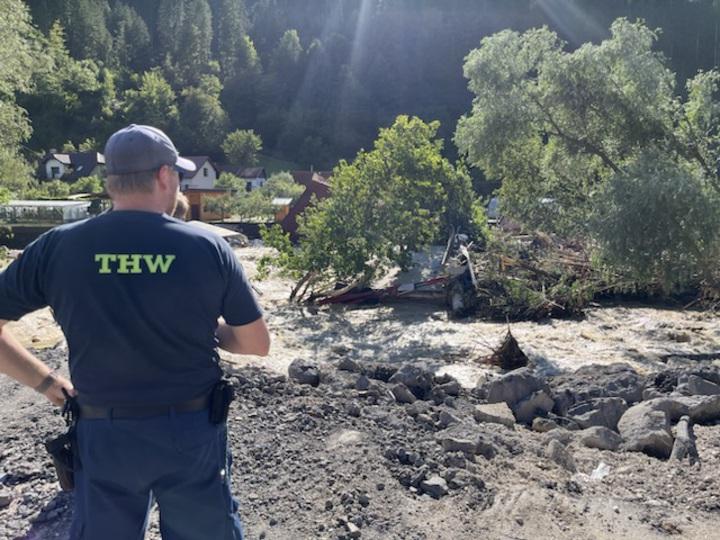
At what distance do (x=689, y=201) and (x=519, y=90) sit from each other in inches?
185

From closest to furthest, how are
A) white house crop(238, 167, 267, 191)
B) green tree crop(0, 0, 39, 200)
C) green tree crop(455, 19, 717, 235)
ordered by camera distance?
green tree crop(455, 19, 717, 235)
green tree crop(0, 0, 39, 200)
white house crop(238, 167, 267, 191)

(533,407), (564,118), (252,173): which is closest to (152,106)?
(252,173)

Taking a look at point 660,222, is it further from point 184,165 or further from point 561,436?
point 184,165

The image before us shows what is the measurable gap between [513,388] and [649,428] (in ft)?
5.56

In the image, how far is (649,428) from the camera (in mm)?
5504

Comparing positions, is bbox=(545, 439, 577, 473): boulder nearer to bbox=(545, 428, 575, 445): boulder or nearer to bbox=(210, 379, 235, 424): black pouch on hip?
bbox=(545, 428, 575, 445): boulder

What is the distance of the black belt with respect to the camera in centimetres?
217

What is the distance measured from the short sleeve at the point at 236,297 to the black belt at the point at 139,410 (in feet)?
1.04

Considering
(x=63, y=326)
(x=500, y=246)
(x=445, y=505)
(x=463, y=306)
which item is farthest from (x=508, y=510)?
(x=500, y=246)

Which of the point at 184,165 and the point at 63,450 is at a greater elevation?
the point at 184,165

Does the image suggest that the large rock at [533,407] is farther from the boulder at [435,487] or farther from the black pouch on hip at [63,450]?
the black pouch on hip at [63,450]

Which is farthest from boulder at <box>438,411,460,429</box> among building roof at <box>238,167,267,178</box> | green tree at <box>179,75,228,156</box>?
green tree at <box>179,75,228,156</box>

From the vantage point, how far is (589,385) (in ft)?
24.6

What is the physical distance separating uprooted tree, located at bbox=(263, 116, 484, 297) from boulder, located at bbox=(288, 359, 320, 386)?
938cm
